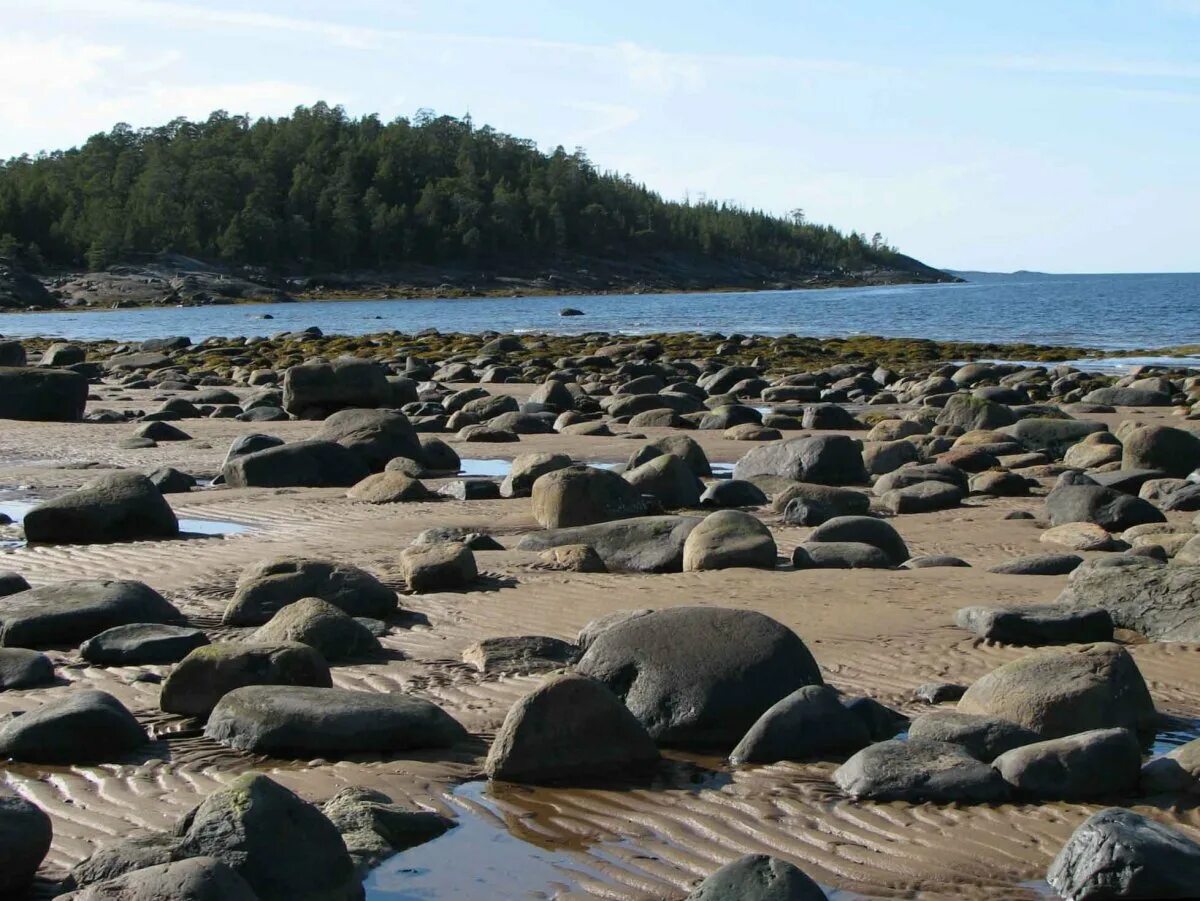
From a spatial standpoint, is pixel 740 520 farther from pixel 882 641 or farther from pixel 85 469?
pixel 85 469

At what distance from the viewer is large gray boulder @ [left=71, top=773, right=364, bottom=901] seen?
431 centimetres

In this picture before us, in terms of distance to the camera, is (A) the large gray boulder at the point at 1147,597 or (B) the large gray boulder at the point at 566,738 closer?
(B) the large gray boulder at the point at 566,738

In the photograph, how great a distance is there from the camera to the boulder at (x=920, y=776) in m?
5.36

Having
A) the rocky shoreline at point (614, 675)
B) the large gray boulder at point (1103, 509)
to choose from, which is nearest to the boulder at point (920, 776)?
the rocky shoreline at point (614, 675)

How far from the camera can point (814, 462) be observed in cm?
1397

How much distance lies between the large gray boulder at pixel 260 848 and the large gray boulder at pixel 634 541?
16.7 ft

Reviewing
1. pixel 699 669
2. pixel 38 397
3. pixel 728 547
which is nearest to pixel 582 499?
pixel 728 547

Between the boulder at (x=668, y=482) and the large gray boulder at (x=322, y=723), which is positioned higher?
the boulder at (x=668, y=482)

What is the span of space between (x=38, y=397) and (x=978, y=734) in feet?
58.4

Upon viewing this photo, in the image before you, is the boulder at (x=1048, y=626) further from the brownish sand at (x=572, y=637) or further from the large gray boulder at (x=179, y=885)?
the large gray boulder at (x=179, y=885)

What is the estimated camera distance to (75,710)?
580cm

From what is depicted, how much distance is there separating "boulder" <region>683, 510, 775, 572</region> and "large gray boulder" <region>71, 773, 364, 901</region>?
16.6 ft

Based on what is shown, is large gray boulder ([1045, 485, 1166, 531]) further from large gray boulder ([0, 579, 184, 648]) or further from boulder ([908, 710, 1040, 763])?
large gray boulder ([0, 579, 184, 648])

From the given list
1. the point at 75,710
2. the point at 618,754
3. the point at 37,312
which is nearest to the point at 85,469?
the point at 75,710
